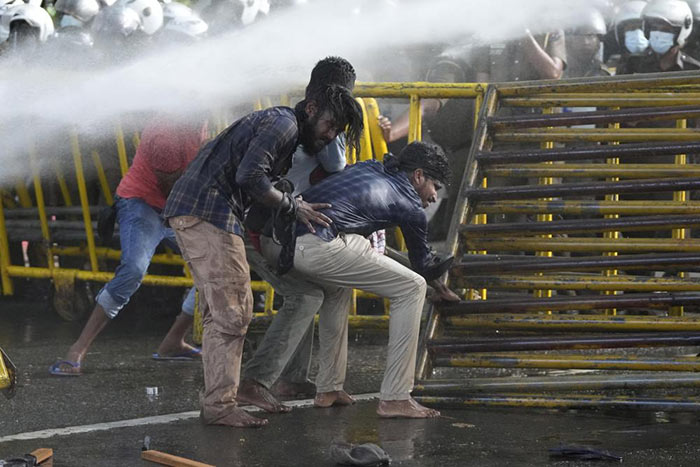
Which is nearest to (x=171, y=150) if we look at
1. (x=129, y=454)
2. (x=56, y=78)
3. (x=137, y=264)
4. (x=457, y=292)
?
(x=137, y=264)

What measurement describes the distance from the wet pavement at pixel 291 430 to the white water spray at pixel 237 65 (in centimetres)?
184

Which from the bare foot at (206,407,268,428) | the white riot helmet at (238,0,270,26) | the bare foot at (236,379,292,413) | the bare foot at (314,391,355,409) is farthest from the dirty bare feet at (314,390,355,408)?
the white riot helmet at (238,0,270,26)

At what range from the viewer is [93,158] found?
30.1 feet

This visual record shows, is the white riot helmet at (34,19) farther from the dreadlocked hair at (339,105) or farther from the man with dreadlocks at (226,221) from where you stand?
the dreadlocked hair at (339,105)

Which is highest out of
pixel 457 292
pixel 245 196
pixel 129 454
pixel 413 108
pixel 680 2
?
pixel 680 2

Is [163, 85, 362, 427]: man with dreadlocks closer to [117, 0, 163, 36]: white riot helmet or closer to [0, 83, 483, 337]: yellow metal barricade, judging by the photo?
[0, 83, 483, 337]: yellow metal barricade

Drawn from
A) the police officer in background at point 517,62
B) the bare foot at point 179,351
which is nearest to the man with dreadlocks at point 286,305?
the bare foot at point 179,351

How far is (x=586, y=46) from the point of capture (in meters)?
10.1

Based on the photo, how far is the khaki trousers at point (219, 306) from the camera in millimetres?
5508

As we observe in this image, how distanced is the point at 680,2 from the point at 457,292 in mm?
4783

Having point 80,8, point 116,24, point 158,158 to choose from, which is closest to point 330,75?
point 158,158

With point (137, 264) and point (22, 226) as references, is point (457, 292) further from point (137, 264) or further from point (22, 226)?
point (22, 226)

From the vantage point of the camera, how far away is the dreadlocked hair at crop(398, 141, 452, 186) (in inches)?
229

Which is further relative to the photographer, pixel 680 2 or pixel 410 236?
pixel 680 2
